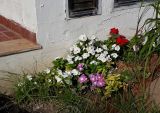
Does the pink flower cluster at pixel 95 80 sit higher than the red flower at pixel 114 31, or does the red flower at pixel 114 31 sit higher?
the red flower at pixel 114 31

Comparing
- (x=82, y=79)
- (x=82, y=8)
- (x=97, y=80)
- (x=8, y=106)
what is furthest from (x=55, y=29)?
(x=8, y=106)

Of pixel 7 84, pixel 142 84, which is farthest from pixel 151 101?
pixel 7 84

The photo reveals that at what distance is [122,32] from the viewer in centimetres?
571

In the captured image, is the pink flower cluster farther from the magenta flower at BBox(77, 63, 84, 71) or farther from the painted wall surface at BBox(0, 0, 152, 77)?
the painted wall surface at BBox(0, 0, 152, 77)

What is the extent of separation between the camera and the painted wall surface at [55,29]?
484cm

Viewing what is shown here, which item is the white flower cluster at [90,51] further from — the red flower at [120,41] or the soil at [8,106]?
the soil at [8,106]

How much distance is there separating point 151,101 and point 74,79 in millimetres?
990

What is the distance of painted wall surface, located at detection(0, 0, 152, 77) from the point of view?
4840mm

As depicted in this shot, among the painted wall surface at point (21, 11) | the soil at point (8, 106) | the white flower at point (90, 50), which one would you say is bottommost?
the soil at point (8, 106)

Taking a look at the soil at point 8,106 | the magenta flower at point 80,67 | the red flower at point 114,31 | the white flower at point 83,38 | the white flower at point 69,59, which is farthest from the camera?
the red flower at point 114,31

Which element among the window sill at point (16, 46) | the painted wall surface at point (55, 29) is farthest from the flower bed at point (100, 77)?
the window sill at point (16, 46)

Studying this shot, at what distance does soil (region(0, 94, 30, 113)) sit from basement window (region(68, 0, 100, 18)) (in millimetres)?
1349

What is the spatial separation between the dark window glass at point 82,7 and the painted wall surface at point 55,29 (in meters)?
0.07

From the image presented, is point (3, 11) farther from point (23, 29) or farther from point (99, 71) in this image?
point (99, 71)
